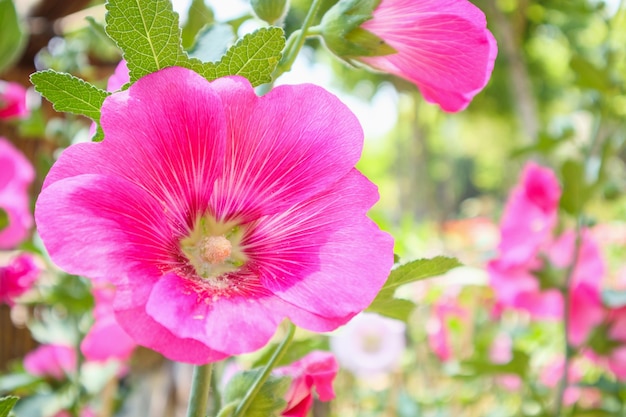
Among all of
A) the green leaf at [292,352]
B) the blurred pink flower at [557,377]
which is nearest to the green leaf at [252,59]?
the green leaf at [292,352]

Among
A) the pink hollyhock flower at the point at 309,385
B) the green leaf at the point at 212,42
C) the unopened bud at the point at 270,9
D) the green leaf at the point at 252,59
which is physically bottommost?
the pink hollyhock flower at the point at 309,385

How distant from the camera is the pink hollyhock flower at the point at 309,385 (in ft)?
1.22

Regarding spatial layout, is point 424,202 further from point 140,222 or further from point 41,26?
point 140,222

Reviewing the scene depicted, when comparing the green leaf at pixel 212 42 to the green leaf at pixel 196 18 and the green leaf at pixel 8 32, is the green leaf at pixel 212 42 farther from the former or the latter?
the green leaf at pixel 8 32

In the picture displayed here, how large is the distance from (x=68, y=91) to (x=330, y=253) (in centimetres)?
13

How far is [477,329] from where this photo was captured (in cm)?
171

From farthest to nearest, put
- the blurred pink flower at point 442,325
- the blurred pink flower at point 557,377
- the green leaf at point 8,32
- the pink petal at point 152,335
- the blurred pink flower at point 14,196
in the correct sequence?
the blurred pink flower at point 442,325
the blurred pink flower at point 557,377
the blurred pink flower at point 14,196
the green leaf at point 8,32
the pink petal at point 152,335

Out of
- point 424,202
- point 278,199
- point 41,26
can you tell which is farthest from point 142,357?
point 424,202

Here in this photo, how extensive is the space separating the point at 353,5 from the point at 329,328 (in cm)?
18

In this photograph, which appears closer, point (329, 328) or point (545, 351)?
point (329, 328)

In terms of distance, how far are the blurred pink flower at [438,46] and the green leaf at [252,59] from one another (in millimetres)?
83

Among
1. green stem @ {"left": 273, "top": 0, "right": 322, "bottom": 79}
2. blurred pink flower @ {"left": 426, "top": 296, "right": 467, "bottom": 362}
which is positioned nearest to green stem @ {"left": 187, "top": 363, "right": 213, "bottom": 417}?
green stem @ {"left": 273, "top": 0, "right": 322, "bottom": 79}

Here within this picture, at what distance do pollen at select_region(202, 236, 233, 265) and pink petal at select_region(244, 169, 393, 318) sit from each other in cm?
1

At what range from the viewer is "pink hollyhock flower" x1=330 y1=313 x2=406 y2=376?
3.89 feet
